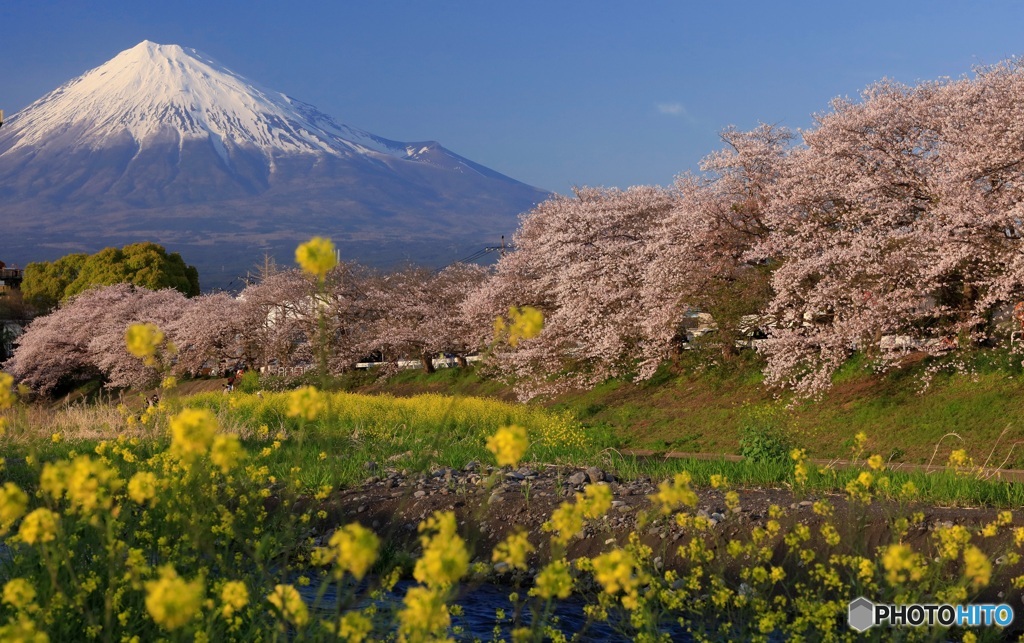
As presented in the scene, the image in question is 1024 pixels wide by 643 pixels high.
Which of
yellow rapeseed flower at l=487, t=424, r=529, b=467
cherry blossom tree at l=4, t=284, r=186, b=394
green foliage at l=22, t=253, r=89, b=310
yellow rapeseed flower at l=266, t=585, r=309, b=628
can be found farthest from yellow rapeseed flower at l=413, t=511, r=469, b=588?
green foliage at l=22, t=253, r=89, b=310

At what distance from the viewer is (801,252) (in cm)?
2161

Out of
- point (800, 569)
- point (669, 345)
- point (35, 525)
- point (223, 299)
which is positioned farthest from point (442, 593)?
point (223, 299)

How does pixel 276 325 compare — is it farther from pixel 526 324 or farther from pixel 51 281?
pixel 526 324

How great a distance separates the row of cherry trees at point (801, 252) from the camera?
1933 cm

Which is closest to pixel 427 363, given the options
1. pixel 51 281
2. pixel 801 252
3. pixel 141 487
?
pixel 801 252

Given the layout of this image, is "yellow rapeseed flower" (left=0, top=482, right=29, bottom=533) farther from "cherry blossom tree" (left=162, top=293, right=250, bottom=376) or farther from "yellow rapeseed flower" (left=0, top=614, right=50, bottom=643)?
"cherry blossom tree" (left=162, top=293, right=250, bottom=376)

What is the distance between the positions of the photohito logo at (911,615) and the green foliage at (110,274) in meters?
56.6

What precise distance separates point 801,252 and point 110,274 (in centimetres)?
5137

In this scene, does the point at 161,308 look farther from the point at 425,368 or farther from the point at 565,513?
the point at 565,513

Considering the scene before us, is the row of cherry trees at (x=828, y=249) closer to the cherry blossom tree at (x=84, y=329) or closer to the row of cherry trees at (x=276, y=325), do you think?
the row of cherry trees at (x=276, y=325)

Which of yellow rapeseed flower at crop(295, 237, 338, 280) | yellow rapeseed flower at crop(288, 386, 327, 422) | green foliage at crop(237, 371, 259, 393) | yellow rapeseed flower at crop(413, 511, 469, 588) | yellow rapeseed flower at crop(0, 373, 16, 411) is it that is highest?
yellow rapeseed flower at crop(295, 237, 338, 280)

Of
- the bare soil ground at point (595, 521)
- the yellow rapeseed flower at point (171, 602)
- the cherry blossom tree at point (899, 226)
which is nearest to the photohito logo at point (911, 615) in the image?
the bare soil ground at point (595, 521)

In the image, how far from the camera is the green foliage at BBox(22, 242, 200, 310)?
196 feet

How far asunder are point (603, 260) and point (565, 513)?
2481 cm
